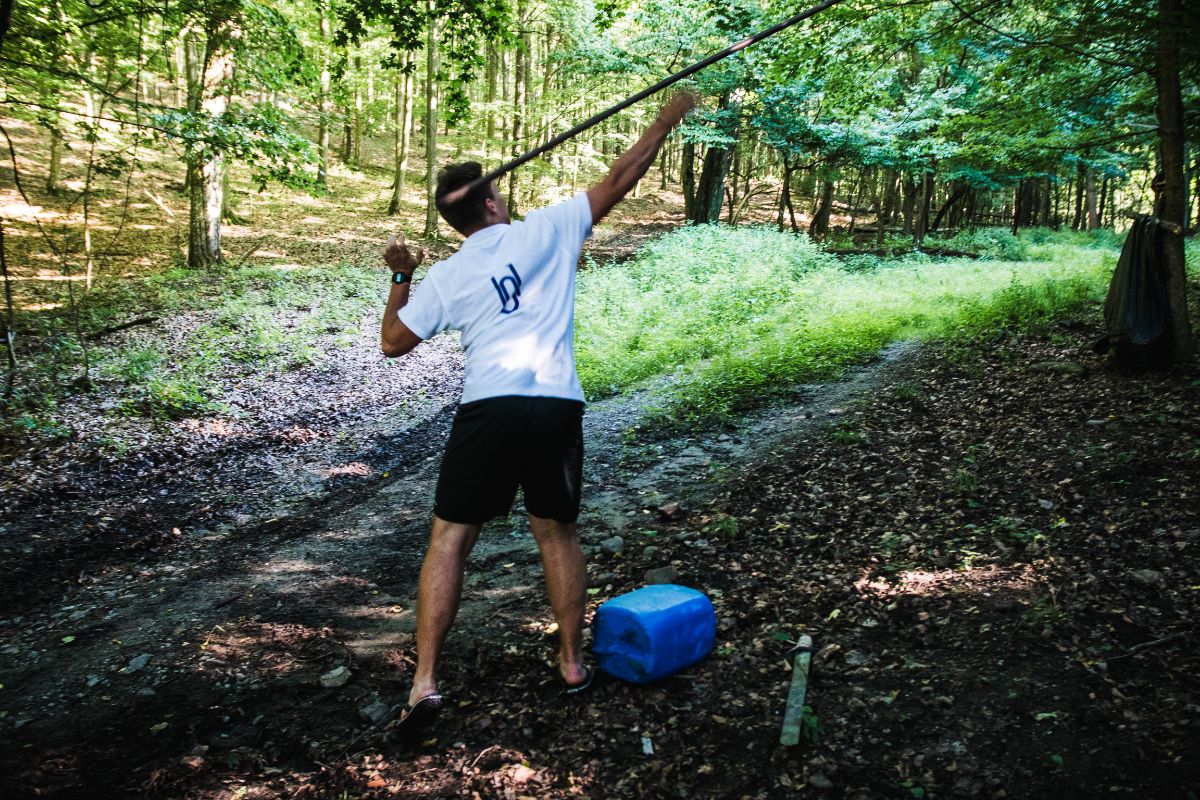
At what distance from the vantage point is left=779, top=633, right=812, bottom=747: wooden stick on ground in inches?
103

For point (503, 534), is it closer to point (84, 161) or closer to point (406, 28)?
point (406, 28)

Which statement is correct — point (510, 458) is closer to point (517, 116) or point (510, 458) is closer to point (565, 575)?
point (565, 575)

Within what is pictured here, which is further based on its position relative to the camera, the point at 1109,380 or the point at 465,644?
the point at 1109,380

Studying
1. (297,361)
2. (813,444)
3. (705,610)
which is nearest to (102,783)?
(705,610)

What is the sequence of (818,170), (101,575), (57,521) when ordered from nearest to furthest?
(101,575)
(57,521)
(818,170)

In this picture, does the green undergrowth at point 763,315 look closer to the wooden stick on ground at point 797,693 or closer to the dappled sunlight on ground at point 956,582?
the dappled sunlight on ground at point 956,582

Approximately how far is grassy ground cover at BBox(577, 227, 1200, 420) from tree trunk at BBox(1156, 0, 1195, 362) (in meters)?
2.79

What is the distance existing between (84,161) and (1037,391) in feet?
89.2

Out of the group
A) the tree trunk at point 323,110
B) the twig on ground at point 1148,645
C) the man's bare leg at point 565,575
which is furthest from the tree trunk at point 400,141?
the twig on ground at point 1148,645

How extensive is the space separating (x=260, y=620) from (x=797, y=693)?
9.27 ft

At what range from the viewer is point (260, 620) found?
3801 mm

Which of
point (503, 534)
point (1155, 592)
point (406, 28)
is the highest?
point (406, 28)

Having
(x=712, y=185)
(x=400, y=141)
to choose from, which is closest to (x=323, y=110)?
(x=400, y=141)

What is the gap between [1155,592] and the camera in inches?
131
